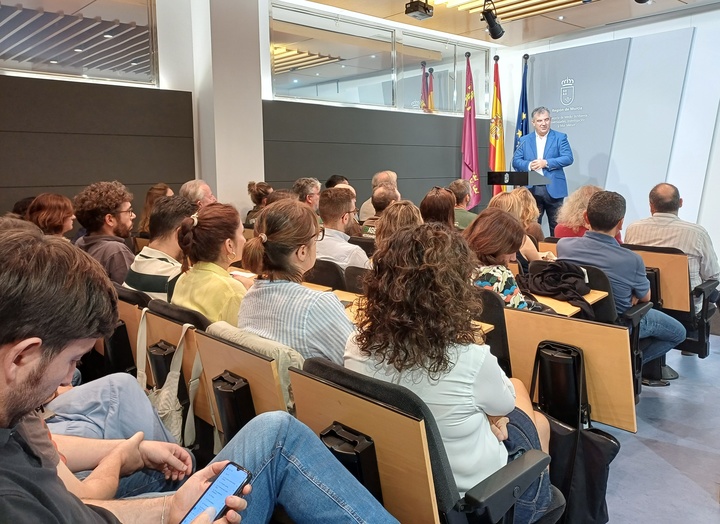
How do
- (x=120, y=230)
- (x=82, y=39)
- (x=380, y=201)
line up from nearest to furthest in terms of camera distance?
(x=120, y=230) → (x=380, y=201) → (x=82, y=39)

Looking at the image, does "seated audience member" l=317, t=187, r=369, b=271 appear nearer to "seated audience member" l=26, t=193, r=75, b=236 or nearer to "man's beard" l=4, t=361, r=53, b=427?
"seated audience member" l=26, t=193, r=75, b=236

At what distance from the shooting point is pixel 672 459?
106 inches

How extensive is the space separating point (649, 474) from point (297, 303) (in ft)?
6.24

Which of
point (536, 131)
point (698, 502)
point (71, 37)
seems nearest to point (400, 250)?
point (698, 502)

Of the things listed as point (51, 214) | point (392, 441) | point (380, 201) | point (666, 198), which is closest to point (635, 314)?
point (666, 198)

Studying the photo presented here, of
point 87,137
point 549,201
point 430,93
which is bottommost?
point 549,201

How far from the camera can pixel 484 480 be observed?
141 centimetres

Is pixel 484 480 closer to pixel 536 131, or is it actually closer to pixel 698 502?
pixel 698 502

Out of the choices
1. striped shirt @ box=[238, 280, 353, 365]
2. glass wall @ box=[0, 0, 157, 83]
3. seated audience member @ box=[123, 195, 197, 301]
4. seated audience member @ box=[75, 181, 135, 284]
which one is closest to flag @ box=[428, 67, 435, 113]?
glass wall @ box=[0, 0, 157, 83]

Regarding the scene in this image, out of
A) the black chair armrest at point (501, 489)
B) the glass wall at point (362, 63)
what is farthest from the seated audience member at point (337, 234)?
the glass wall at point (362, 63)

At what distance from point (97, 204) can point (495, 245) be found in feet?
7.72

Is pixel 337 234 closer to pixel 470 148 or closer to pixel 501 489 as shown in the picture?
pixel 501 489

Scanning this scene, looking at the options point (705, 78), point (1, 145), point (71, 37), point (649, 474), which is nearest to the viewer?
point (649, 474)

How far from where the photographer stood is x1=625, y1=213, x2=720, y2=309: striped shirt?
11.8ft
